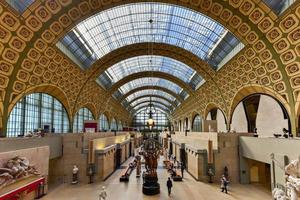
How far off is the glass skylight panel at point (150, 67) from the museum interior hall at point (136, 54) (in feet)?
30.5

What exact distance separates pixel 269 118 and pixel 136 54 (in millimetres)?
18649

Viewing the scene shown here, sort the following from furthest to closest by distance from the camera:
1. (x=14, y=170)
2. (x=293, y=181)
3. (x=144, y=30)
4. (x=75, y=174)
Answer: (x=144, y=30)
(x=75, y=174)
(x=14, y=170)
(x=293, y=181)

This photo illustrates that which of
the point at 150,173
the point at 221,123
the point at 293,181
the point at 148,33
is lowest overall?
the point at 150,173

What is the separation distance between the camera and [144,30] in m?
A: 32.0

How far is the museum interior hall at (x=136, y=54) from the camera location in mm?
15570

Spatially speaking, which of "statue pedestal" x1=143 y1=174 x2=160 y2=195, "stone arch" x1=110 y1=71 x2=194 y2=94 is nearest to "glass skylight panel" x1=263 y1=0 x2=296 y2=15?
"statue pedestal" x1=143 y1=174 x2=160 y2=195

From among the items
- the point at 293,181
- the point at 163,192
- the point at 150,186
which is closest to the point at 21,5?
the point at 150,186

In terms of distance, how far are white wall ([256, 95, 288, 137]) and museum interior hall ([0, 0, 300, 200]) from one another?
10 centimetres

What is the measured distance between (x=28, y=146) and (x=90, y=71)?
16.8m

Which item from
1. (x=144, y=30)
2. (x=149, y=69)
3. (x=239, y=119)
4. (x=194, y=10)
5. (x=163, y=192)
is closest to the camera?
(x=163, y=192)

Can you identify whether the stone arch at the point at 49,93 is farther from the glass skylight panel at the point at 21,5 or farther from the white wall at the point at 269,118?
the white wall at the point at 269,118

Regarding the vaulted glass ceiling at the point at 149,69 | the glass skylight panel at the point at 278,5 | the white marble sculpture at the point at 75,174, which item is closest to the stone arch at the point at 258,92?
the glass skylight panel at the point at 278,5

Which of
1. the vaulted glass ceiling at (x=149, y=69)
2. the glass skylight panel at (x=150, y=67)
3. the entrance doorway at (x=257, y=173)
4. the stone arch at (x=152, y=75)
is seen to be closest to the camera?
the entrance doorway at (x=257, y=173)

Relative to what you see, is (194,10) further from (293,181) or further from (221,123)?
(221,123)
